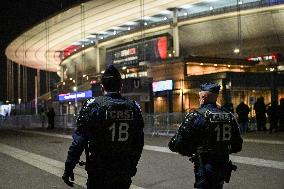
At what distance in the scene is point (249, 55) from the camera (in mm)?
51156

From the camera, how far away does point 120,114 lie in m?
4.11

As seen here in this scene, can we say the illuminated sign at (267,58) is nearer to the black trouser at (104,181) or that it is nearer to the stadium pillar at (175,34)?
the stadium pillar at (175,34)

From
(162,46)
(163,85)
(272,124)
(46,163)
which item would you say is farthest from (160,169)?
(162,46)

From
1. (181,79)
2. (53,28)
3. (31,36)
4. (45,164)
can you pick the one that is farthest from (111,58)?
(45,164)

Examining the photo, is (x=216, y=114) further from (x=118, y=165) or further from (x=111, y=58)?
(x=111, y=58)

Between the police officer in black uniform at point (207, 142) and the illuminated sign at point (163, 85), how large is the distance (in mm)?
29543

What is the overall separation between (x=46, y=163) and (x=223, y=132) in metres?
8.55

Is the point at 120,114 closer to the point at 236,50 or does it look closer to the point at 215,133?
the point at 215,133

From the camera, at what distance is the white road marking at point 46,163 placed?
9519 mm

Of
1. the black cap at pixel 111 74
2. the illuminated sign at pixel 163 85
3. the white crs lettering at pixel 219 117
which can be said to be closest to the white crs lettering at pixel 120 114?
the black cap at pixel 111 74

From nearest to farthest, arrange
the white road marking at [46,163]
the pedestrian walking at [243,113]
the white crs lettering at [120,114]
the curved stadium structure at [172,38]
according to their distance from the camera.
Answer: the white crs lettering at [120,114] → the white road marking at [46,163] → the pedestrian walking at [243,113] → the curved stadium structure at [172,38]

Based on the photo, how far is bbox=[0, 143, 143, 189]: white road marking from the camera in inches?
375

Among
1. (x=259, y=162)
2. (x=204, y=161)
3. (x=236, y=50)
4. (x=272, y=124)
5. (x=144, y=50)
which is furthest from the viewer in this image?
(x=144, y=50)

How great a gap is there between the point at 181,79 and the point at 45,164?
24779 millimetres
